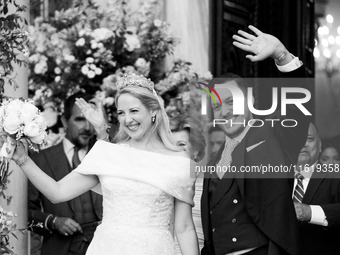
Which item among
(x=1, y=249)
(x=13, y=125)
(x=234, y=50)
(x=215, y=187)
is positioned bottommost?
(x=1, y=249)

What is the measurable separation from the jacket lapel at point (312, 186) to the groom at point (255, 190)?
81 cm

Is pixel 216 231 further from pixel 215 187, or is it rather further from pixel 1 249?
pixel 1 249

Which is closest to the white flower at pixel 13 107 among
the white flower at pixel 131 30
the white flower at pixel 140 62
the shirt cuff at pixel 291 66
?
the shirt cuff at pixel 291 66

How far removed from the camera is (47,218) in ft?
22.0

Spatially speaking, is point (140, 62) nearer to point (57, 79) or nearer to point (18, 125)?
point (57, 79)

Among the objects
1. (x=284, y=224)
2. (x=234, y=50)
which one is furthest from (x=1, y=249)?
(x=234, y=50)

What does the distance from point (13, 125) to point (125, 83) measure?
83 cm

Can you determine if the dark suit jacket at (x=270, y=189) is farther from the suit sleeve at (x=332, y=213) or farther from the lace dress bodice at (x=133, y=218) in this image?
the suit sleeve at (x=332, y=213)

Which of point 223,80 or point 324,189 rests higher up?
point 223,80

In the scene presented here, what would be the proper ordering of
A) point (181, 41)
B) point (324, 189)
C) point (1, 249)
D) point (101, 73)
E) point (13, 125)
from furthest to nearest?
point (181, 41), point (101, 73), point (324, 189), point (1, 249), point (13, 125)

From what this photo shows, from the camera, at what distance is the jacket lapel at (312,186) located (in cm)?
640

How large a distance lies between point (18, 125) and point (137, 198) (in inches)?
33.8

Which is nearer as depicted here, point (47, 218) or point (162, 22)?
point (47, 218)

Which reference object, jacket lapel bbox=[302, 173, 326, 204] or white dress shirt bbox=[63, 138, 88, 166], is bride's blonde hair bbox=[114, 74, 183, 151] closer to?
jacket lapel bbox=[302, 173, 326, 204]
